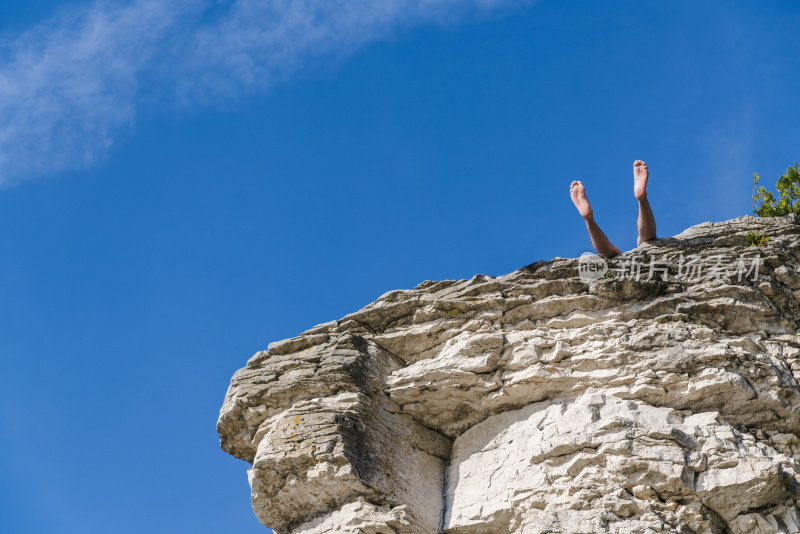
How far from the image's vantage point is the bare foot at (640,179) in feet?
49.1

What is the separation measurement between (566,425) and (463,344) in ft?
7.45

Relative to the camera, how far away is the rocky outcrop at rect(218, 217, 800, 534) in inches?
472

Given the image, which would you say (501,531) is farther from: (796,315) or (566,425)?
(796,315)

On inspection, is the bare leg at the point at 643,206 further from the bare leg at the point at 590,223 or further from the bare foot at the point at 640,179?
the bare leg at the point at 590,223

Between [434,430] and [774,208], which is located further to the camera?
[774,208]

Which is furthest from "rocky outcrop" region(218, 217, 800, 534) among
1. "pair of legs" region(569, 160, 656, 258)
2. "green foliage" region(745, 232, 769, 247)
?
"pair of legs" region(569, 160, 656, 258)

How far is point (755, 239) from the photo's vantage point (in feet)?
48.2

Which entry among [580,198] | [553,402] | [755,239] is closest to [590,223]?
[580,198]

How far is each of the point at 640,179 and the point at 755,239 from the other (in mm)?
2168

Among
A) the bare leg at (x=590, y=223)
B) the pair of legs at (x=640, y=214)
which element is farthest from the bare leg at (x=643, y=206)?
the bare leg at (x=590, y=223)

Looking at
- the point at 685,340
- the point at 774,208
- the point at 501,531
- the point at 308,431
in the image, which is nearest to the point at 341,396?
the point at 308,431

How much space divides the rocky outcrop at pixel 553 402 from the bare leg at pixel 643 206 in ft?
1.32

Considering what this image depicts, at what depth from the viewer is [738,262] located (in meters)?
14.2

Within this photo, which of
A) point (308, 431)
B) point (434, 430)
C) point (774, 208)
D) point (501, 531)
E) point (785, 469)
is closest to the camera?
point (785, 469)
